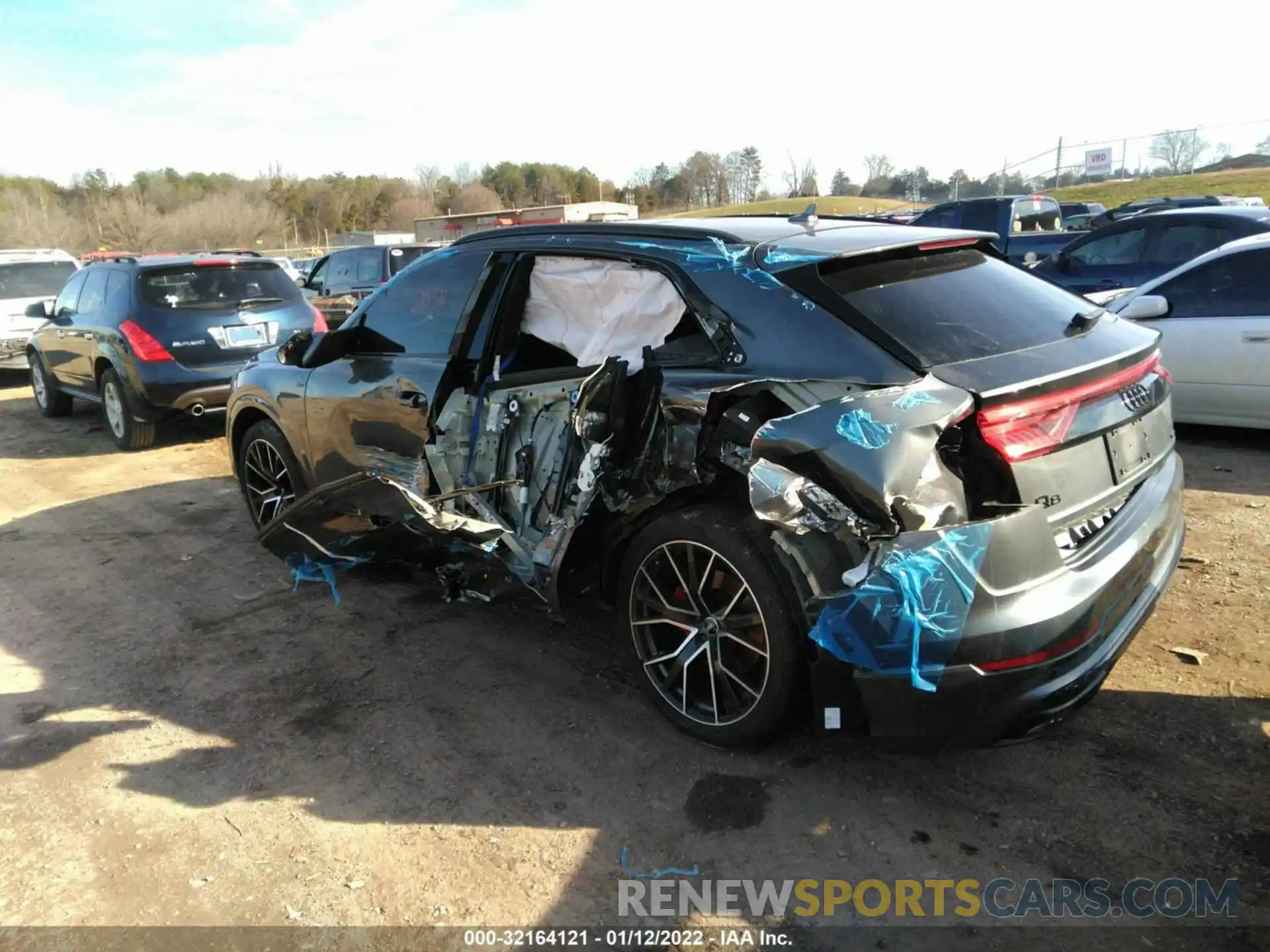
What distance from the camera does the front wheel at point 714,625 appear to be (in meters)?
2.79

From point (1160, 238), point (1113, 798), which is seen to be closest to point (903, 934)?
point (1113, 798)

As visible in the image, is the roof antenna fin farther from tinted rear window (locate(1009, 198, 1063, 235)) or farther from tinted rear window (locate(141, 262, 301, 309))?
tinted rear window (locate(1009, 198, 1063, 235))

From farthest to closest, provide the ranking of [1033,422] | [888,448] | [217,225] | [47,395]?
[217,225] → [47,395] → [1033,422] → [888,448]

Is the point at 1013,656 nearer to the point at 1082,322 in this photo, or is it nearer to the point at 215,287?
the point at 1082,322

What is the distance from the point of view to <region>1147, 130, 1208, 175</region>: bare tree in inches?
1294

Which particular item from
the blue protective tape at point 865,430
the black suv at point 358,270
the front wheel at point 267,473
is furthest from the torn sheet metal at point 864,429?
the black suv at point 358,270

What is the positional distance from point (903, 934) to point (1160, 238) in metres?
9.41

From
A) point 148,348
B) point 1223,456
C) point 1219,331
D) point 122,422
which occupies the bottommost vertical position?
point 1223,456

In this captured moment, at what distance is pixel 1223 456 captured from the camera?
20.3ft

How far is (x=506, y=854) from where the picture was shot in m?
2.75

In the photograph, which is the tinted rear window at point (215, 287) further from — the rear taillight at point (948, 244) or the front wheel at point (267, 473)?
the rear taillight at point (948, 244)

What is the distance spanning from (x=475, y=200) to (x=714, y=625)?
96564 mm

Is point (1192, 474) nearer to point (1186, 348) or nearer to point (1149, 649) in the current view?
point (1186, 348)

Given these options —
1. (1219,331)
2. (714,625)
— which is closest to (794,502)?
(714,625)
